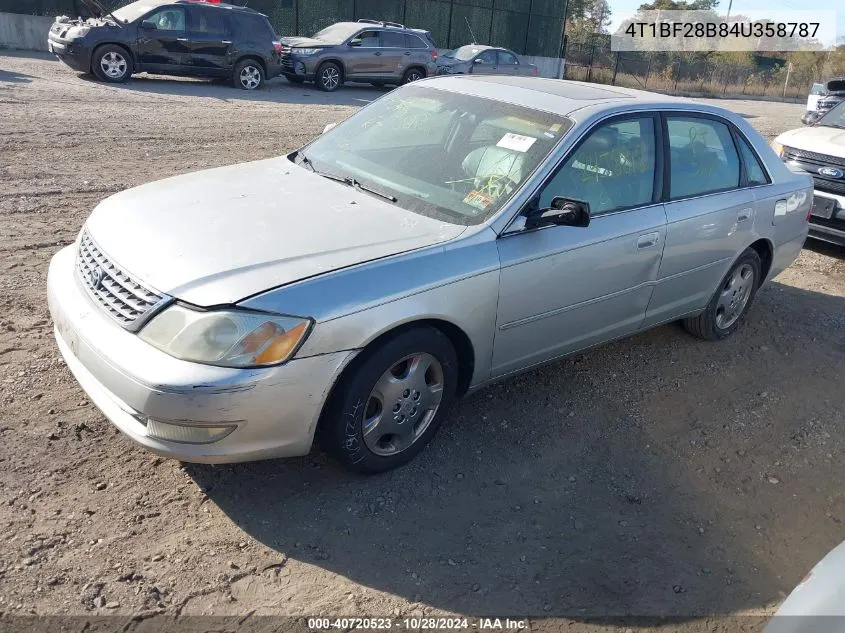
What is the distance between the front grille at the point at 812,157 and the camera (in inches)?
299

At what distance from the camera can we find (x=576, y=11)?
48.4 metres

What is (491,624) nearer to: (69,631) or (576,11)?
(69,631)

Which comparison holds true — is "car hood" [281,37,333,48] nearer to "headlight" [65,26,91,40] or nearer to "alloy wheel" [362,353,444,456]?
"headlight" [65,26,91,40]

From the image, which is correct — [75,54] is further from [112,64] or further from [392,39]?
[392,39]

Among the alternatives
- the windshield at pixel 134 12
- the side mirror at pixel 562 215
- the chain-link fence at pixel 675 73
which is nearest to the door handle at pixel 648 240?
the side mirror at pixel 562 215

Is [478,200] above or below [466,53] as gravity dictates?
below

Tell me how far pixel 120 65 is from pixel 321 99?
4.29m

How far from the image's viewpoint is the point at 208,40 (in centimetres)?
1595

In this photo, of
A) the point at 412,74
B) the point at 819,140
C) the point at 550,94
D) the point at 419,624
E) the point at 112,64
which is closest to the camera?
the point at 419,624

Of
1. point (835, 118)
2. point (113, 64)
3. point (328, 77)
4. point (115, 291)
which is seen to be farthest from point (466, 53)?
point (115, 291)

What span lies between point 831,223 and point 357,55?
533 inches

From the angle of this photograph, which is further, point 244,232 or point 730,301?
point 730,301

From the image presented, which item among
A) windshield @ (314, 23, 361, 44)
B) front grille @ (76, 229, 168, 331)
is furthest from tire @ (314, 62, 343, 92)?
front grille @ (76, 229, 168, 331)

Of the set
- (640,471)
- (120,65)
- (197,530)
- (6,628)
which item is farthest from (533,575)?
(120,65)
